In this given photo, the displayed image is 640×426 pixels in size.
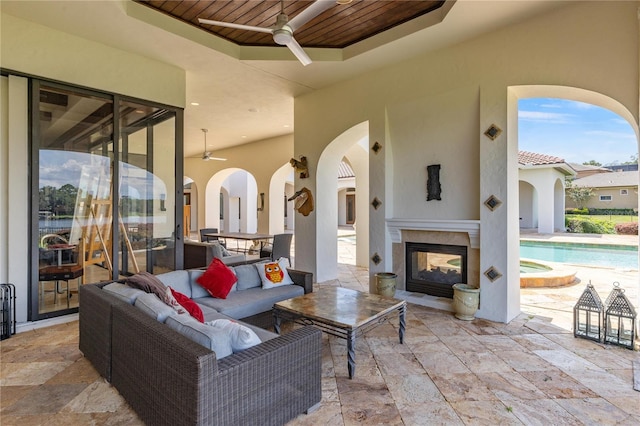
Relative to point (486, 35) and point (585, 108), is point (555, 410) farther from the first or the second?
point (585, 108)

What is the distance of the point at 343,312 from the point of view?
289 centimetres

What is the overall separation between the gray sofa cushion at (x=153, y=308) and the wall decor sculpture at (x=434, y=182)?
3550mm

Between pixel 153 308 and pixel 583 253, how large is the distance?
10439 millimetres

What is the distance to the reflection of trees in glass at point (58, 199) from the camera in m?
3.77

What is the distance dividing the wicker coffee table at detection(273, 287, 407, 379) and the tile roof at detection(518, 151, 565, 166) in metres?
11.6

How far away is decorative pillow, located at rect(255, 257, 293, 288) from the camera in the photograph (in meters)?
3.84

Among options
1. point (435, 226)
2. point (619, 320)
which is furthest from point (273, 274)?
point (619, 320)

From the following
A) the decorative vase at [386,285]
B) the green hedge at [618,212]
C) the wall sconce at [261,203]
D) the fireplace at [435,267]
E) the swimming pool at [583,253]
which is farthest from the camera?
the green hedge at [618,212]

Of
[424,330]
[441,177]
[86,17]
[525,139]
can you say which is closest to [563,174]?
[525,139]

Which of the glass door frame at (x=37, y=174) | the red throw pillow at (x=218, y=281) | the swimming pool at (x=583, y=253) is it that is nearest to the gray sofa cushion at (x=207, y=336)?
the red throw pillow at (x=218, y=281)

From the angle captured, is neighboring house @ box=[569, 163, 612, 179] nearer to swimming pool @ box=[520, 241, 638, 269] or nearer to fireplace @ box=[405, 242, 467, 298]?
swimming pool @ box=[520, 241, 638, 269]

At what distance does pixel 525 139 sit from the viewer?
12.6m

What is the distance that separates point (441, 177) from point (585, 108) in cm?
1084

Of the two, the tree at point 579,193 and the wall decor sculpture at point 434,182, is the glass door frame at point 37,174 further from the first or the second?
the tree at point 579,193
